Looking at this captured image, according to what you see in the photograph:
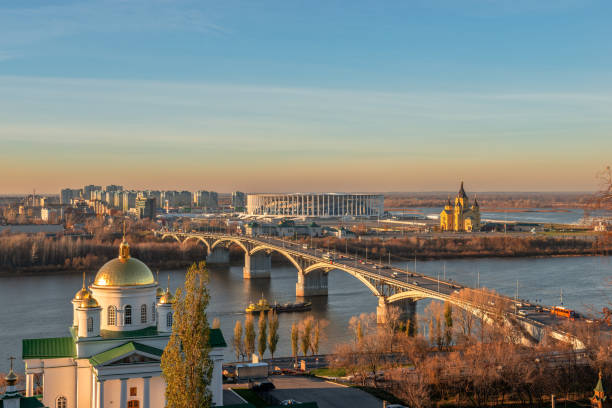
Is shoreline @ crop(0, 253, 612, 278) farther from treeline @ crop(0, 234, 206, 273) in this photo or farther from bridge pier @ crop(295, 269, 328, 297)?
bridge pier @ crop(295, 269, 328, 297)

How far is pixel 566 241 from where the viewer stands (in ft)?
196

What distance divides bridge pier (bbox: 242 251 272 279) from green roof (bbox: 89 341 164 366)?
Answer: 1150 inches

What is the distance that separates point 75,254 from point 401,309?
29073 mm

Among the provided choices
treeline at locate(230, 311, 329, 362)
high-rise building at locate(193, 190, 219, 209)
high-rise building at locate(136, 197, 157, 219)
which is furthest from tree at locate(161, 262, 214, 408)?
high-rise building at locate(193, 190, 219, 209)

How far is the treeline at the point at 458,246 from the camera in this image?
55219mm

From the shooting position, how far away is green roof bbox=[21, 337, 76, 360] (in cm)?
1363

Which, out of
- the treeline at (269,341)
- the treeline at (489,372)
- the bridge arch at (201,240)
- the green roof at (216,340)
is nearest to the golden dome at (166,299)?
the green roof at (216,340)

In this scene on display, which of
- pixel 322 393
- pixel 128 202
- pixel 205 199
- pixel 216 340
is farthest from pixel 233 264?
pixel 205 199

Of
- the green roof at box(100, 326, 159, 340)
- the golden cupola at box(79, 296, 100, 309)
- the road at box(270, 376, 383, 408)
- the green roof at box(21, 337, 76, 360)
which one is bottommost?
the road at box(270, 376, 383, 408)

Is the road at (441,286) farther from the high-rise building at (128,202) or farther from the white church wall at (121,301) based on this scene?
the high-rise building at (128,202)

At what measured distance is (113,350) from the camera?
1340cm

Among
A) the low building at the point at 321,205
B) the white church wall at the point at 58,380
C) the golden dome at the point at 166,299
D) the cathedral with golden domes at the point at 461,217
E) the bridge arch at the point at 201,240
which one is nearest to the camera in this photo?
the white church wall at the point at 58,380

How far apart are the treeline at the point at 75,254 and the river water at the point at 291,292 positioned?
273 centimetres

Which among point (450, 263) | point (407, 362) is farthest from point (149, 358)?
point (450, 263)
